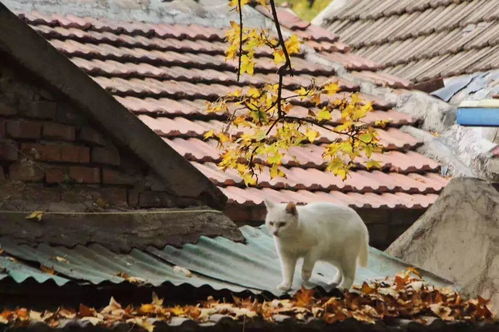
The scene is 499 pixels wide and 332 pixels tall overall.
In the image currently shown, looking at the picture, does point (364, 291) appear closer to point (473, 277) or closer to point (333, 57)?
point (473, 277)

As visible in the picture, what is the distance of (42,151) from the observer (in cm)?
875

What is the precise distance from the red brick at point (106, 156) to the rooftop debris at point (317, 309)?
1112 mm

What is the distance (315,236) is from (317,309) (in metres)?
0.84

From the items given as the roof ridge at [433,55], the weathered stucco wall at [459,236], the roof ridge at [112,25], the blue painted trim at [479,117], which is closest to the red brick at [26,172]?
the weathered stucco wall at [459,236]

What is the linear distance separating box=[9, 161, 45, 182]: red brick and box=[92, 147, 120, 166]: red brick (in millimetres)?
362

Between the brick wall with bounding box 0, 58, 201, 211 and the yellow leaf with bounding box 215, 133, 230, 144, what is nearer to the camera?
the brick wall with bounding box 0, 58, 201, 211

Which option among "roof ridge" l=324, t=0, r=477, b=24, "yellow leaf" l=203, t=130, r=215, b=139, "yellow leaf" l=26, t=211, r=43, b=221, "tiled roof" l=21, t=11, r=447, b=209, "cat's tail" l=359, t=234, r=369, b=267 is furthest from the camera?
"roof ridge" l=324, t=0, r=477, b=24

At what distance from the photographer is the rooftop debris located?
7.51 meters

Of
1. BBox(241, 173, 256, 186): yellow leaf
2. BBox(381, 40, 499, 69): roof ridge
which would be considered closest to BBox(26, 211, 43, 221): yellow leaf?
BBox(241, 173, 256, 186): yellow leaf

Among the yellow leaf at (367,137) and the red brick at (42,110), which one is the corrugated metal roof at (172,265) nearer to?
the red brick at (42,110)

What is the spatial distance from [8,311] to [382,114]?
7160 millimetres

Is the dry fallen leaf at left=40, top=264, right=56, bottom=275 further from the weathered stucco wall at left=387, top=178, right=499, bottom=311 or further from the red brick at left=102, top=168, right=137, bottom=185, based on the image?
the weathered stucco wall at left=387, top=178, right=499, bottom=311

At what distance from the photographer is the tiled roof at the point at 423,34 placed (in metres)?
14.4

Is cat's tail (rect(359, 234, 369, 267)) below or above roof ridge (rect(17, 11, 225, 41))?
below
